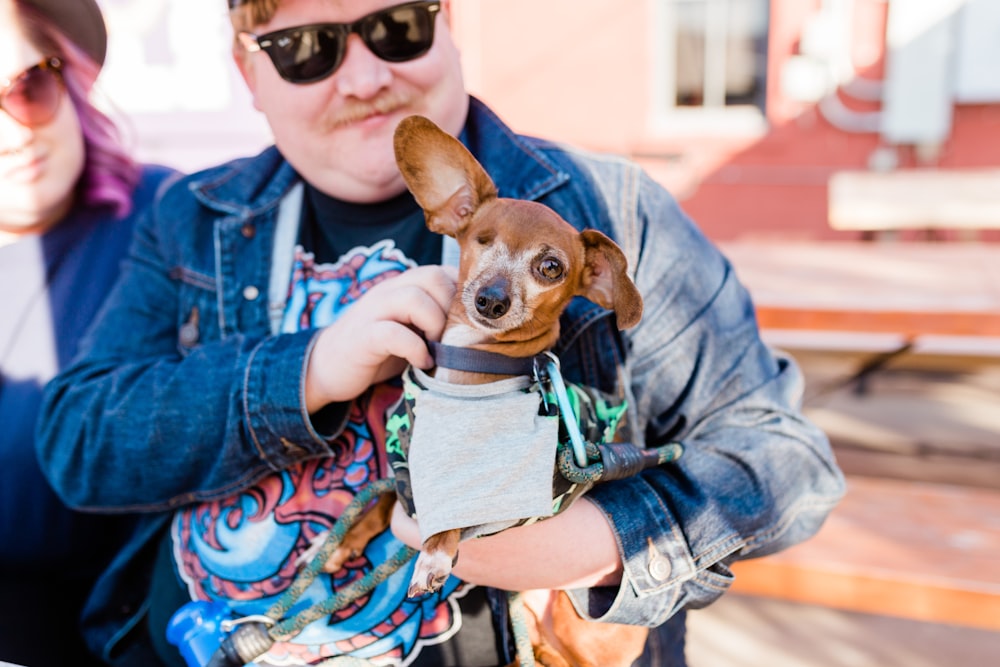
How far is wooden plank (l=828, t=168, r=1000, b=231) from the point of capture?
4371 millimetres

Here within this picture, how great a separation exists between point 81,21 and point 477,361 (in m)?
1.36

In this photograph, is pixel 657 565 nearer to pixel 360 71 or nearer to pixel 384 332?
pixel 384 332

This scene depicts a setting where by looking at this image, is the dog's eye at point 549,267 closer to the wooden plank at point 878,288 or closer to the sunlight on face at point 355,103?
the sunlight on face at point 355,103

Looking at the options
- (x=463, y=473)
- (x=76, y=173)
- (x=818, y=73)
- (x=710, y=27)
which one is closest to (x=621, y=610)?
(x=463, y=473)

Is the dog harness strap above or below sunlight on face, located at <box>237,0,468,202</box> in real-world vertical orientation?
below

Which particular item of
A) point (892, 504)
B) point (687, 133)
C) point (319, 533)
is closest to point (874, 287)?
point (892, 504)

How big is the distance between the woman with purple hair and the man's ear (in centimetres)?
49

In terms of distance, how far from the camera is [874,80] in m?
6.21

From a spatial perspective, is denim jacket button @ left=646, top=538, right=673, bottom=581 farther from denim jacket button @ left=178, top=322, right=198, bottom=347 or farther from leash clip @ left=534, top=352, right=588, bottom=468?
denim jacket button @ left=178, top=322, right=198, bottom=347

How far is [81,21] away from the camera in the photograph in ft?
6.01

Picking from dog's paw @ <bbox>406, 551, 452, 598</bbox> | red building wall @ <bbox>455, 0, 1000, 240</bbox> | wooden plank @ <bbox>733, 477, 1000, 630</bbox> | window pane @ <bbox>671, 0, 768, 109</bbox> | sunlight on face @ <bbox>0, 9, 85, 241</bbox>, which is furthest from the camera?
window pane @ <bbox>671, 0, 768, 109</bbox>

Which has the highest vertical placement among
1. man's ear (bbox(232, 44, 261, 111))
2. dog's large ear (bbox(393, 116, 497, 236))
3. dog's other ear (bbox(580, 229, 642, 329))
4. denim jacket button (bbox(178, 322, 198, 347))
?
man's ear (bbox(232, 44, 261, 111))

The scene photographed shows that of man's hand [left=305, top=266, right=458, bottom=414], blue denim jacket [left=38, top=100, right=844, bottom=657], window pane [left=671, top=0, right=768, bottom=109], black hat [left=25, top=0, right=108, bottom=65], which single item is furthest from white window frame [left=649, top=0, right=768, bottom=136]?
man's hand [left=305, top=266, right=458, bottom=414]

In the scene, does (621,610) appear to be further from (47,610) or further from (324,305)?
(47,610)
